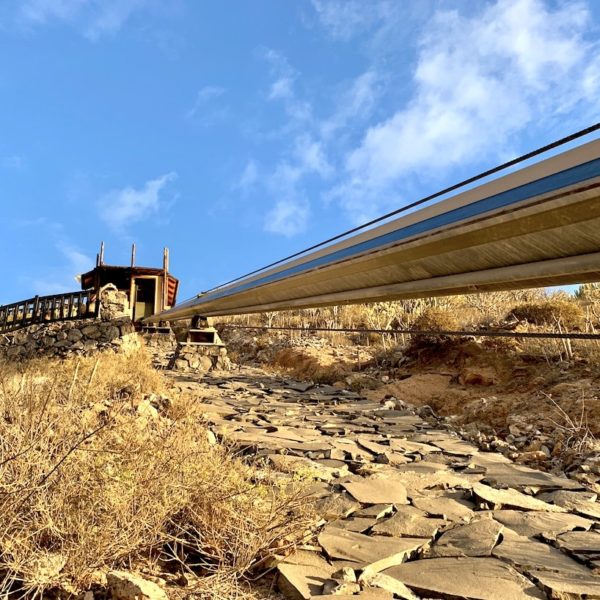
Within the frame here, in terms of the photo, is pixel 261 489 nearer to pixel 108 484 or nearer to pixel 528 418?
pixel 108 484

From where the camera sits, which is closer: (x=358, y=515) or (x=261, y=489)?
(x=261, y=489)

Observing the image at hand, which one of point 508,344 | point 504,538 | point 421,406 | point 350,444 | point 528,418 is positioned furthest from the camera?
point 508,344

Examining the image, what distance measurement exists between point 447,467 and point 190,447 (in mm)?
2987

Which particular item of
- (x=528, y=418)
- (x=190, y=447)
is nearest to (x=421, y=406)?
(x=528, y=418)

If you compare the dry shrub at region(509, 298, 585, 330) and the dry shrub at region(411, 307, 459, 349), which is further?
the dry shrub at region(411, 307, 459, 349)

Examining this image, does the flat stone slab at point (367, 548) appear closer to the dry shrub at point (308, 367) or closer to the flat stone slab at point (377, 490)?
the flat stone slab at point (377, 490)

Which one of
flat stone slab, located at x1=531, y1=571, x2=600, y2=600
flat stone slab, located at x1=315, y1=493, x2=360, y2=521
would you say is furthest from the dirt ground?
flat stone slab, located at x1=315, y1=493, x2=360, y2=521

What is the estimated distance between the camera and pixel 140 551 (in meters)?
2.69

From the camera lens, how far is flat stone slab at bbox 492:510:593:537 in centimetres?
340

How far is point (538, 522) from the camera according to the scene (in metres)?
3.57

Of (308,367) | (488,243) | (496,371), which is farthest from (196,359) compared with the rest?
(488,243)

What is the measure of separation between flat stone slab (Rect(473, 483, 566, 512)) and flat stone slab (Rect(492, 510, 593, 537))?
0.33ft

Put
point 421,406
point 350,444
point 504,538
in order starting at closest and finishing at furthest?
point 504,538 < point 350,444 < point 421,406

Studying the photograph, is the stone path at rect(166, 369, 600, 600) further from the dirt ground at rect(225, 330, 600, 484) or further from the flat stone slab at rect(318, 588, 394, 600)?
the dirt ground at rect(225, 330, 600, 484)
